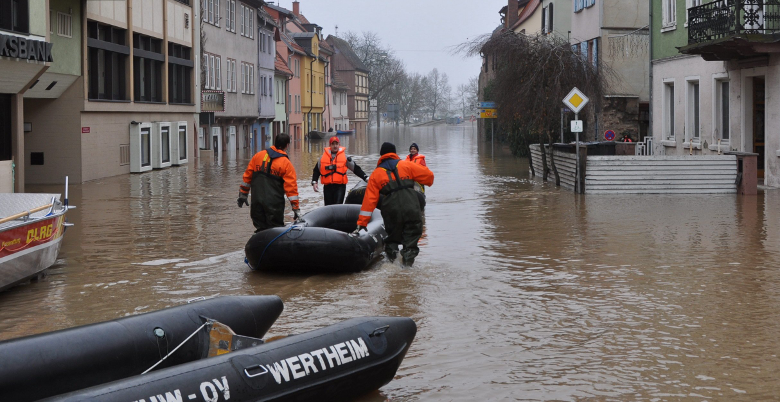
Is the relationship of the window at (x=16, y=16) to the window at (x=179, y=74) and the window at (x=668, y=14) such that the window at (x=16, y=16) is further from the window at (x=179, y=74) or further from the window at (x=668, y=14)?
the window at (x=668, y=14)

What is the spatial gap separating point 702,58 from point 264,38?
37.6 meters

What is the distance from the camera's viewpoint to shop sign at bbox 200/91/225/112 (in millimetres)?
43503

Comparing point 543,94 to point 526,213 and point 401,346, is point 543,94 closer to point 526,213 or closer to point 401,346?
point 526,213

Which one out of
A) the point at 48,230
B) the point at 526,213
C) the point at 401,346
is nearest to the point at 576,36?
the point at 526,213

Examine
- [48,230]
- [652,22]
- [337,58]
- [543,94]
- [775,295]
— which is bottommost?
[775,295]

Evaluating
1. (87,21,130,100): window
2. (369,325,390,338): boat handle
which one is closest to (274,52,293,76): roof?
(87,21,130,100): window

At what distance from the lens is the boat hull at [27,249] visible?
975cm

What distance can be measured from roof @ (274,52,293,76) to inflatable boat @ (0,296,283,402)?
183ft

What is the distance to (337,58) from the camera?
113 meters

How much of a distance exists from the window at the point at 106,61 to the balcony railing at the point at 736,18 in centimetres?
1675

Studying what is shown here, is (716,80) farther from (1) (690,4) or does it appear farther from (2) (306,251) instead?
(2) (306,251)

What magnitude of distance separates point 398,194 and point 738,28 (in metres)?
12.5

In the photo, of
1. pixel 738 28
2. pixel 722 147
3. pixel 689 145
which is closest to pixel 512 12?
pixel 689 145

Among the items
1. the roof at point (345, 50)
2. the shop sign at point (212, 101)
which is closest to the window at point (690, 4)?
the shop sign at point (212, 101)
